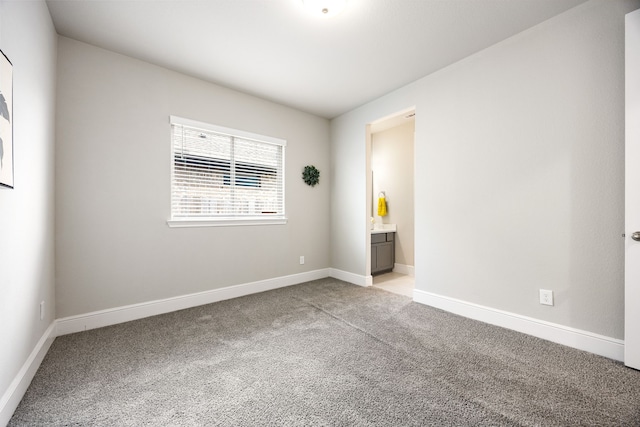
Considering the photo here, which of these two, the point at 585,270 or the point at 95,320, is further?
the point at 95,320

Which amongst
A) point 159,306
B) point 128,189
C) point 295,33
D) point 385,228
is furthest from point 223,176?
point 385,228

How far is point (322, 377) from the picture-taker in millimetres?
1773

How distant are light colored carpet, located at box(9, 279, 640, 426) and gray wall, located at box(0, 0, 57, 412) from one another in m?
0.35

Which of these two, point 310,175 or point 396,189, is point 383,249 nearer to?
point 396,189

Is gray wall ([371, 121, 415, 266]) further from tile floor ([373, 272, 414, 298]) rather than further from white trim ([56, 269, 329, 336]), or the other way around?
white trim ([56, 269, 329, 336])

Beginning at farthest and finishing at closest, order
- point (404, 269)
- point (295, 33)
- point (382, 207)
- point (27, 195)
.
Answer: point (382, 207), point (404, 269), point (295, 33), point (27, 195)

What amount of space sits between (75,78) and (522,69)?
4.08 meters

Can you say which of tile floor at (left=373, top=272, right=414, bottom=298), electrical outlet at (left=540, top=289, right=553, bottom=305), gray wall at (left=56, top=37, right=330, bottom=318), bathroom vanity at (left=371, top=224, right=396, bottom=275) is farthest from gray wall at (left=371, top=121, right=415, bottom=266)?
gray wall at (left=56, top=37, right=330, bottom=318)

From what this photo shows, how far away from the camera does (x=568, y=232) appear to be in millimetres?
2184

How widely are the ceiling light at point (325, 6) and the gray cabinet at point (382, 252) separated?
3200mm

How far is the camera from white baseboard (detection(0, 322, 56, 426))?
1.37 metres

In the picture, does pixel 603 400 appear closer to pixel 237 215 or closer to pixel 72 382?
pixel 72 382

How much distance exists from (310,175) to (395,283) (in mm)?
2146

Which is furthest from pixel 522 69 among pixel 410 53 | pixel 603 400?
pixel 603 400
